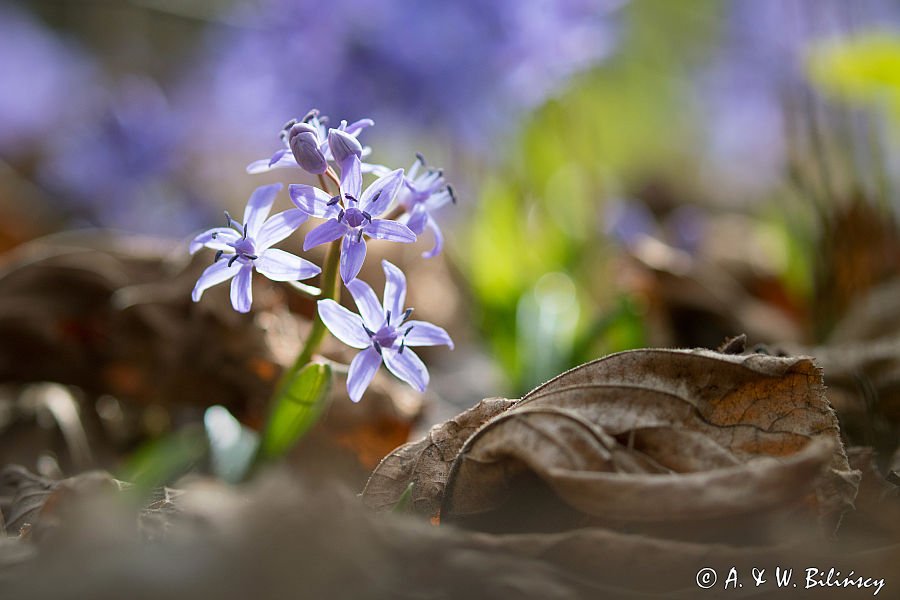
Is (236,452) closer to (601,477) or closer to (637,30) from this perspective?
(601,477)

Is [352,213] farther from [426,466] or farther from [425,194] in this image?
[426,466]

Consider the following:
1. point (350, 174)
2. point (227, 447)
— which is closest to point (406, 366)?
point (350, 174)

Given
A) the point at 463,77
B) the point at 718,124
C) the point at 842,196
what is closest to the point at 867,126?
the point at 842,196

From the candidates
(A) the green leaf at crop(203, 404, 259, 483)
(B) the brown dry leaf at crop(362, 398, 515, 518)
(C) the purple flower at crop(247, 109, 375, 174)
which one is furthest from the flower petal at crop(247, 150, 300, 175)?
(A) the green leaf at crop(203, 404, 259, 483)

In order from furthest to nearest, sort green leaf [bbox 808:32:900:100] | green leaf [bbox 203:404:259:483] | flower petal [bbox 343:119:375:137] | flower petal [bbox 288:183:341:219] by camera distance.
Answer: green leaf [bbox 808:32:900:100] → green leaf [bbox 203:404:259:483] → flower petal [bbox 343:119:375:137] → flower petal [bbox 288:183:341:219]

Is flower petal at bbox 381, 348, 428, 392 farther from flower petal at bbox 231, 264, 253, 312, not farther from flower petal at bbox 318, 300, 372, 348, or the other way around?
flower petal at bbox 231, 264, 253, 312

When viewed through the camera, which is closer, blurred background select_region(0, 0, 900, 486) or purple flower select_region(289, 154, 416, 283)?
purple flower select_region(289, 154, 416, 283)

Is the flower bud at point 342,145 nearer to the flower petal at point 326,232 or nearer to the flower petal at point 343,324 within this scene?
the flower petal at point 326,232

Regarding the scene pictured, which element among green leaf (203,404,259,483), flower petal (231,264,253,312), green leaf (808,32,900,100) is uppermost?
green leaf (808,32,900,100)
